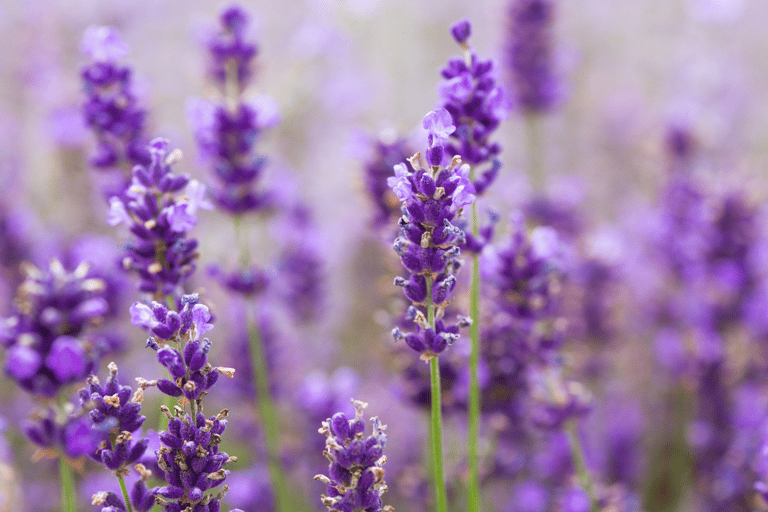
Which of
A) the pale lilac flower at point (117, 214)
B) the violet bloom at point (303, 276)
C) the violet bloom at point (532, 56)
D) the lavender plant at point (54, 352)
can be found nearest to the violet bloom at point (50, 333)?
the lavender plant at point (54, 352)

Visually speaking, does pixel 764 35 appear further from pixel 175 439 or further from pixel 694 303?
pixel 175 439

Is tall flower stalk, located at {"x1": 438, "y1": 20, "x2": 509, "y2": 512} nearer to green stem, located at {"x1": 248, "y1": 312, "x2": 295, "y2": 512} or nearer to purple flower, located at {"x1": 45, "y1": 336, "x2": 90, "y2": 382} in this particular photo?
purple flower, located at {"x1": 45, "y1": 336, "x2": 90, "y2": 382}

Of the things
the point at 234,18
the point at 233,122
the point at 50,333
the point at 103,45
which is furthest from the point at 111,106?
the point at 50,333

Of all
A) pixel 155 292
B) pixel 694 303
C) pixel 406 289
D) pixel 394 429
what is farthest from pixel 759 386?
pixel 155 292

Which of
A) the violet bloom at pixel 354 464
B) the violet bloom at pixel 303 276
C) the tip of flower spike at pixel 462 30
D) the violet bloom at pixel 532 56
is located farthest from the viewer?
the violet bloom at pixel 532 56

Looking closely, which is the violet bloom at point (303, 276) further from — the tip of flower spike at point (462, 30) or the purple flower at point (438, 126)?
the purple flower at point (438, 126)
